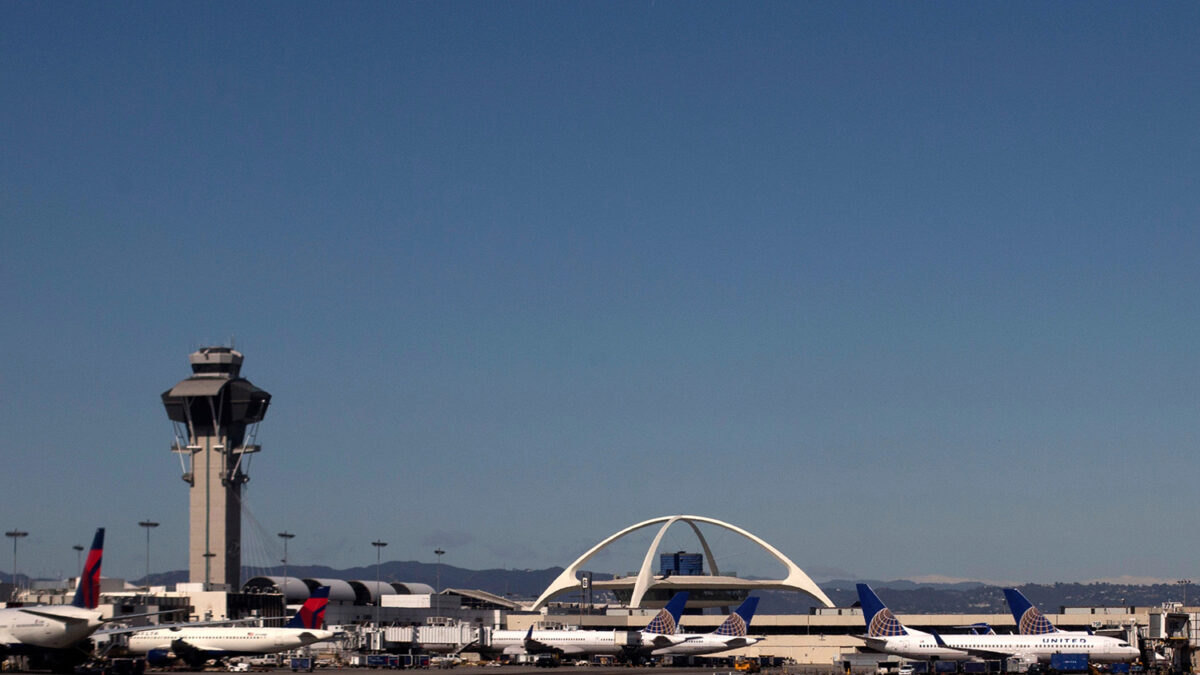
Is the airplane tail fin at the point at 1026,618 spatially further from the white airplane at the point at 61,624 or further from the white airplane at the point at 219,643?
the white airplane at the point at 61,624

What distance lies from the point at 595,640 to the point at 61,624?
57.7 meters

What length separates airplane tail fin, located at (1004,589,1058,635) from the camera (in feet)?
427

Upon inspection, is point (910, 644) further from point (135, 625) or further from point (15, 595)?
point (15, 595)

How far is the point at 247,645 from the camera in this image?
112 meters

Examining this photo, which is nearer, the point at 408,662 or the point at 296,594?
the point at 408,662

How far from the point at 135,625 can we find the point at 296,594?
2465 inches

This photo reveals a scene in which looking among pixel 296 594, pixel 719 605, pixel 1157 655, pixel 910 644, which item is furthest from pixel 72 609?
pixel 719 605

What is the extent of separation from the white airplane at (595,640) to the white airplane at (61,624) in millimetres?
50142

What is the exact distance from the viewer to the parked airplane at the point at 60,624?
274 feet

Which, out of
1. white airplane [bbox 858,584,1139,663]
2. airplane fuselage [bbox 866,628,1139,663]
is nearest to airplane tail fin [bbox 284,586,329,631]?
white airplane [bbox 858,584,1139,663]

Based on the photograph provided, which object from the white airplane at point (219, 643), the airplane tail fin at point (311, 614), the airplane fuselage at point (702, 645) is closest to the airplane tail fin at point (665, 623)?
the airplane fuselage at point (702, 645)

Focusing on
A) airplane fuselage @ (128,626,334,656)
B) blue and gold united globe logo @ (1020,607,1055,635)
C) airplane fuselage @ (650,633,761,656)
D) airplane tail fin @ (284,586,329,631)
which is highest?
airplane tail fin @ (284,586,329,631)

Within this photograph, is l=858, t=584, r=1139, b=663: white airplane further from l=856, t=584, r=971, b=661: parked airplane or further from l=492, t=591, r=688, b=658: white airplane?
l=492, t=591, r=688, b=658: white airplane

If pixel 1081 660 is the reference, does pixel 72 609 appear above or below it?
above
